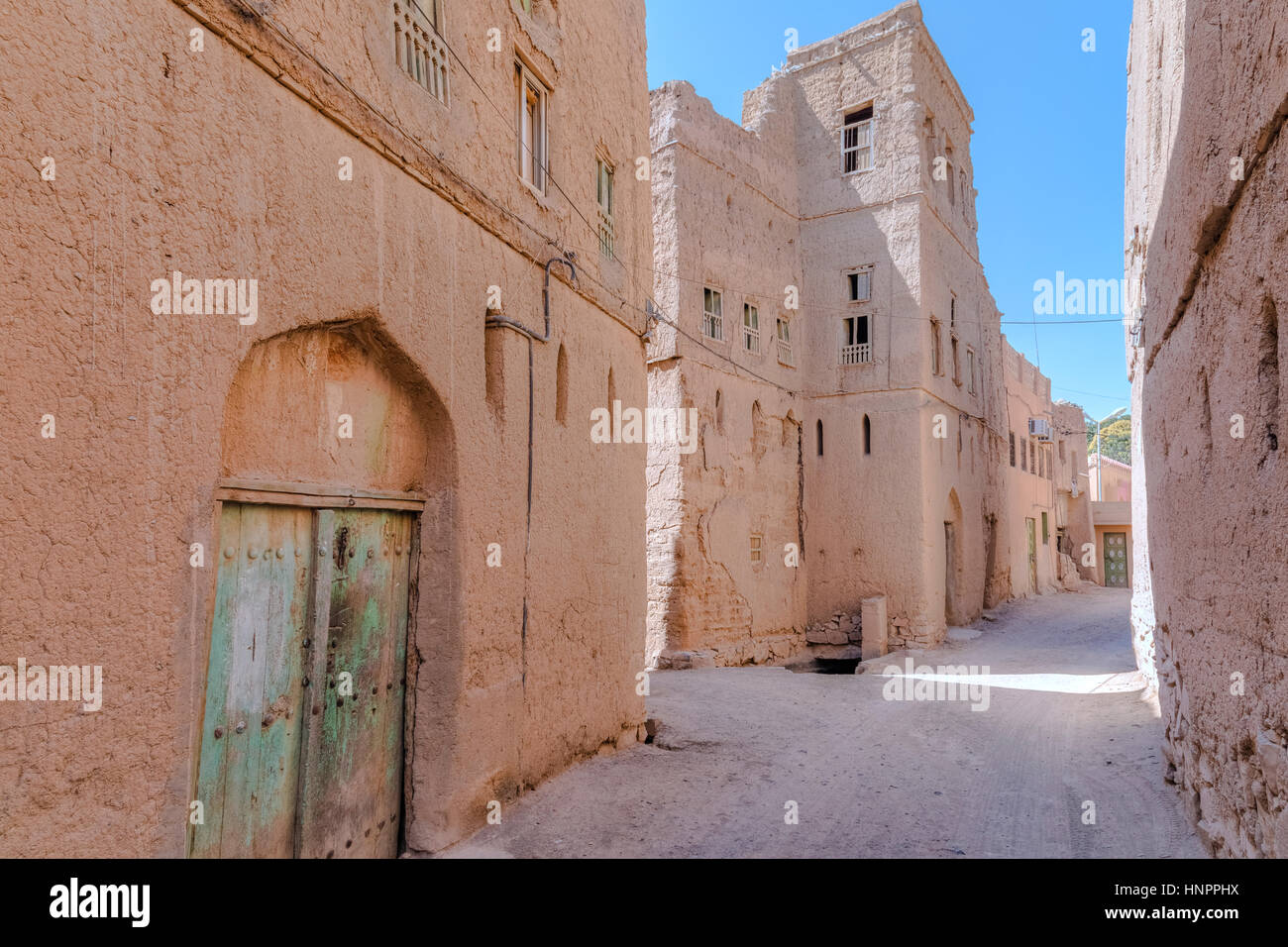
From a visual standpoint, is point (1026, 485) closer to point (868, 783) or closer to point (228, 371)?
point (868, 783)

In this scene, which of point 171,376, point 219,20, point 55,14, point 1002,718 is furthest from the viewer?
point 1002,718

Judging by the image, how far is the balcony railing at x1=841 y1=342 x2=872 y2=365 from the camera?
17.0m

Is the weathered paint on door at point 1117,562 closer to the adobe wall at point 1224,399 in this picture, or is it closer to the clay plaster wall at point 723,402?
the clay plaster wall at point 723,402

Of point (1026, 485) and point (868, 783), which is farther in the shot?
point (1026, 485)

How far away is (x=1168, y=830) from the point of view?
5.20 meters

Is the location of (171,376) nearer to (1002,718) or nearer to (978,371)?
(1002,718)

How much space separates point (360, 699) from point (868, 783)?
437cm

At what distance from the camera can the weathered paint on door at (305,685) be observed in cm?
357

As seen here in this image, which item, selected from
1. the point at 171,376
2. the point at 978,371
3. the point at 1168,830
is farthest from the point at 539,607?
the point at 978,371

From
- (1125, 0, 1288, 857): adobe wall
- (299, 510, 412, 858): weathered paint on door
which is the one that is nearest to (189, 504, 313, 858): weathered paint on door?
(299, 510, 412, 858): weathered paint on door

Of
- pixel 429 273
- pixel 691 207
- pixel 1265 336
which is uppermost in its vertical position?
pixel 691 207

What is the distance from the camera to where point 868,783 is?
6688mm

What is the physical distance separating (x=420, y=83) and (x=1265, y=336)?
15.3ft

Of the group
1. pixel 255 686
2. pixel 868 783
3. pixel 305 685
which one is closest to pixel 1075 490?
pixel 868 783
